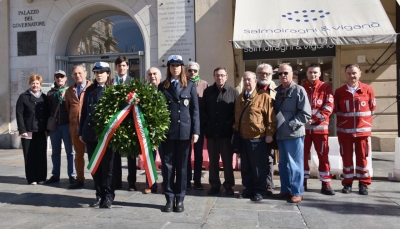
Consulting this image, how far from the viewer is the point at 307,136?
6059mm

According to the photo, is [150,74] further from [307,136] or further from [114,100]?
[307,136]

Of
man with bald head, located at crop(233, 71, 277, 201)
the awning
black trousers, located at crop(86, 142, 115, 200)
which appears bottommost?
black trousers, located at crop(86, 142, 115, 200)

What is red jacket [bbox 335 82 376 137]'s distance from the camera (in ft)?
19.4

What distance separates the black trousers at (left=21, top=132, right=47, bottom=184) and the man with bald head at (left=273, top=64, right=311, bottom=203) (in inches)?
164

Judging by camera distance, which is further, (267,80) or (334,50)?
(334,50)

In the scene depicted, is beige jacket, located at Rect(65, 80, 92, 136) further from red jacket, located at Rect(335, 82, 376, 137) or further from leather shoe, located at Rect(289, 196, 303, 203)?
red jacket, located at Rect(335, 82, 376, 137)

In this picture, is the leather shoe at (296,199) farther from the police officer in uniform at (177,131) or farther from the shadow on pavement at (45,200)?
the shadow on pavement at (45,200)

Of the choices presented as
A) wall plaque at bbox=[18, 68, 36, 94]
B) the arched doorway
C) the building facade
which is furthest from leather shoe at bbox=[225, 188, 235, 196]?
wall plaque at bbox=[18, 68, 36, 94]

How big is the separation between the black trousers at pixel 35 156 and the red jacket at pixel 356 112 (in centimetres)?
506

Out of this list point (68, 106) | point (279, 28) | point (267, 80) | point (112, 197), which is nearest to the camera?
point (112, 197)

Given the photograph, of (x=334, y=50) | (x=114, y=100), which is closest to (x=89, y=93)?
(x=114, y=100)

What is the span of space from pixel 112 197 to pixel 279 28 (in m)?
6.04

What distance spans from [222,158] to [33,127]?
3362 millimetres

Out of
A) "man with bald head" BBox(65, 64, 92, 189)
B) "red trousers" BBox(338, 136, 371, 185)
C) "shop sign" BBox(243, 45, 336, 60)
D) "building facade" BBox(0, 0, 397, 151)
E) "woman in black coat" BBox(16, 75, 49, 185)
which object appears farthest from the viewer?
"shop sign" BBox(243, 45, 336, 60)
